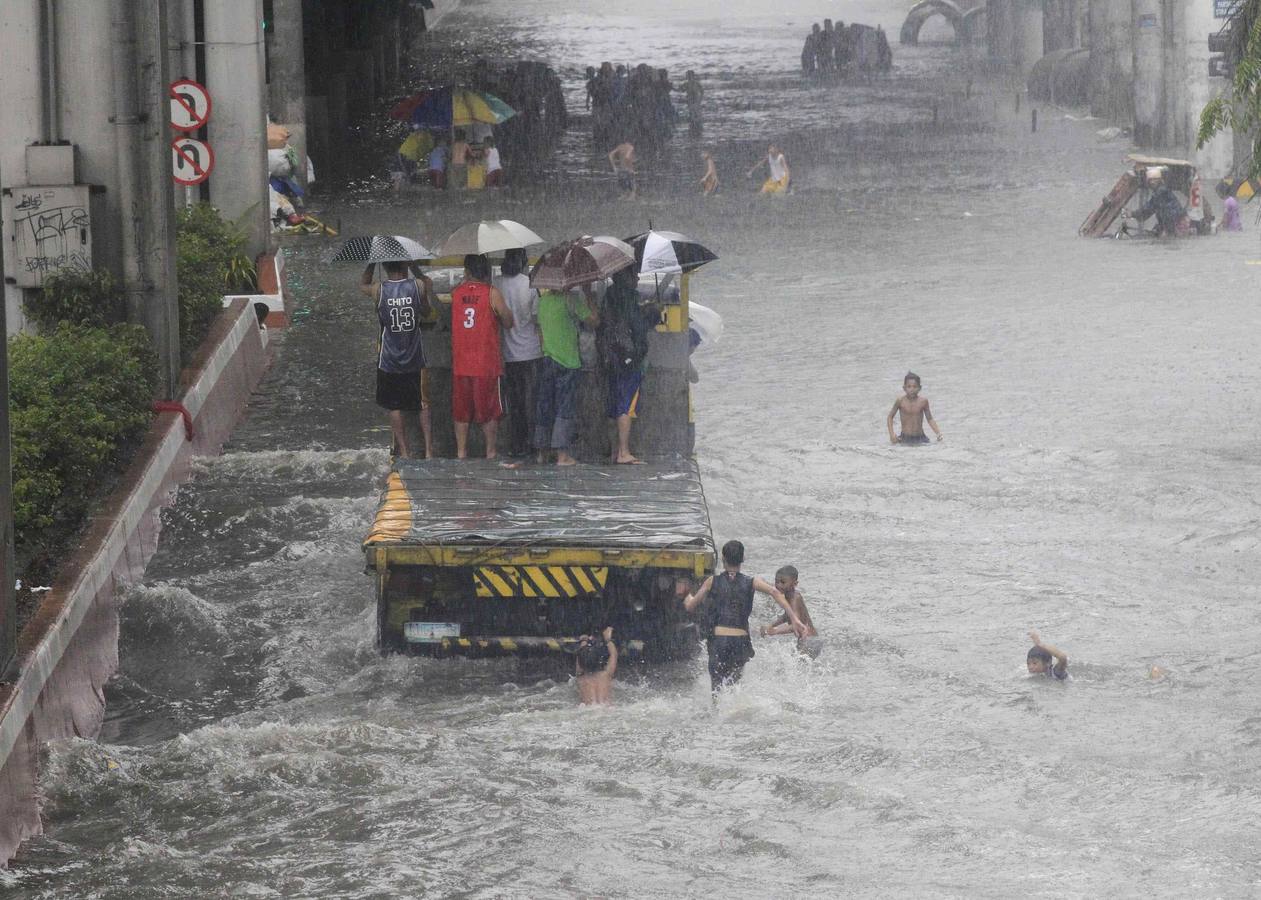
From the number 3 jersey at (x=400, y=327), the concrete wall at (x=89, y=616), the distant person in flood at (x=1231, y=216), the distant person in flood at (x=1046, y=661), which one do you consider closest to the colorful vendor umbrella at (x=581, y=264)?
the number 3 jersey at (x=400, y=327)

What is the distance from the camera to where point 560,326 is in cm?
1419

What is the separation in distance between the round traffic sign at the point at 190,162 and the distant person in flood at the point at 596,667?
11.7m

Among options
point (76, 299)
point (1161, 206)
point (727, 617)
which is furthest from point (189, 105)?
→ point (1161, 206)

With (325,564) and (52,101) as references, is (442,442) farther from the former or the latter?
(52,101)

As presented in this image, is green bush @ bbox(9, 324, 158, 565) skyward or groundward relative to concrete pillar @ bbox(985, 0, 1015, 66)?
groundward

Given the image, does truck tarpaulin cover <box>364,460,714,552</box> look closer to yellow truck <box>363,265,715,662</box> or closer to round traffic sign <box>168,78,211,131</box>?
yellow truck <box>363,265,715,662</box>

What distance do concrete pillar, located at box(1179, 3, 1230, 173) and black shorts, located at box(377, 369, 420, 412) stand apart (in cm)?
2827

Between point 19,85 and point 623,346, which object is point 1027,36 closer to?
point 19,85

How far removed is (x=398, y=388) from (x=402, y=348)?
30 cm

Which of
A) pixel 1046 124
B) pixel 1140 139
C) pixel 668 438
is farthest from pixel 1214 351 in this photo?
pixel 1046 124

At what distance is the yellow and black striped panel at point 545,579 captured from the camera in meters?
11.5

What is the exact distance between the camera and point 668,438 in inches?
570

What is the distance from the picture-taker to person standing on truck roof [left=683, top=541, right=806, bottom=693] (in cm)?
1148

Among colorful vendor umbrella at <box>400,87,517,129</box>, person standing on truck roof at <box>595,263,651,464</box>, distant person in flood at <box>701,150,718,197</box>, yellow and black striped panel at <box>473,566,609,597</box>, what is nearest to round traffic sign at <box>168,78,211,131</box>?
person standing on truck roof at <box>595,263,651,464</box>
